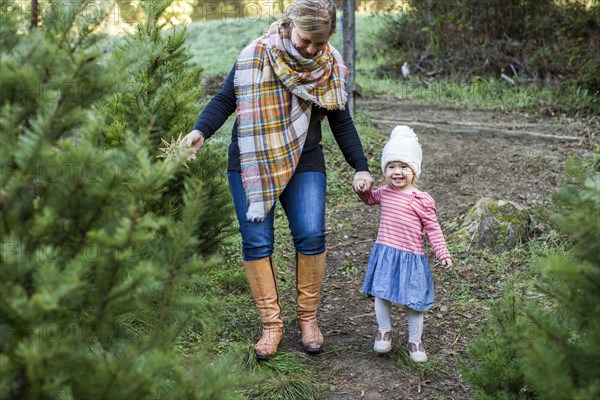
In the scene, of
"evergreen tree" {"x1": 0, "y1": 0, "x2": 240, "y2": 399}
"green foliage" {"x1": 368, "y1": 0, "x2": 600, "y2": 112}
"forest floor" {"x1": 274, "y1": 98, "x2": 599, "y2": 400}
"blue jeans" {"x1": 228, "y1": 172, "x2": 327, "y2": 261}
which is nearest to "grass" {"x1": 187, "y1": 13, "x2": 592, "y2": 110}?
"green foliage" {"x1": 368, "y1": 0, "x2": 600, "y2": 112}

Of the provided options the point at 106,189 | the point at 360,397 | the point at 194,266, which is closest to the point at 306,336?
the point at 360,397

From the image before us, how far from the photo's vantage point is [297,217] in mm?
3609

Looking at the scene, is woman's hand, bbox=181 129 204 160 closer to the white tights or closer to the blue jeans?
the blue jeans

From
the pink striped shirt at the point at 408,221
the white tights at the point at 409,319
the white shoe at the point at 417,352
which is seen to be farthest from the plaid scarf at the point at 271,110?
the white shoe at the point at 417,352

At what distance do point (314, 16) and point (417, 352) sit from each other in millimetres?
1825

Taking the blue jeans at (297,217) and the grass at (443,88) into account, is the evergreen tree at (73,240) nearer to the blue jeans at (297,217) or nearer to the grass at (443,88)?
the blue jeans at (297,217)

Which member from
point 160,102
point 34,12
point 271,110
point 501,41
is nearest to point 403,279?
point 271,110

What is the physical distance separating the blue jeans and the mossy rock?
2119 mm

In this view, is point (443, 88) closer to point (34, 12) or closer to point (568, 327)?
point (568, 327)

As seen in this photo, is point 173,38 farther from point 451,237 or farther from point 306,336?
point 451,237

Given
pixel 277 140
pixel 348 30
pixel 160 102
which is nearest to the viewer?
pixel 277 140

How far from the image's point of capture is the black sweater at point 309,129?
141 inches

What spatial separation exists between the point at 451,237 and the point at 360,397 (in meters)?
2.50

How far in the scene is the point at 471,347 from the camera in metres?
2.67
